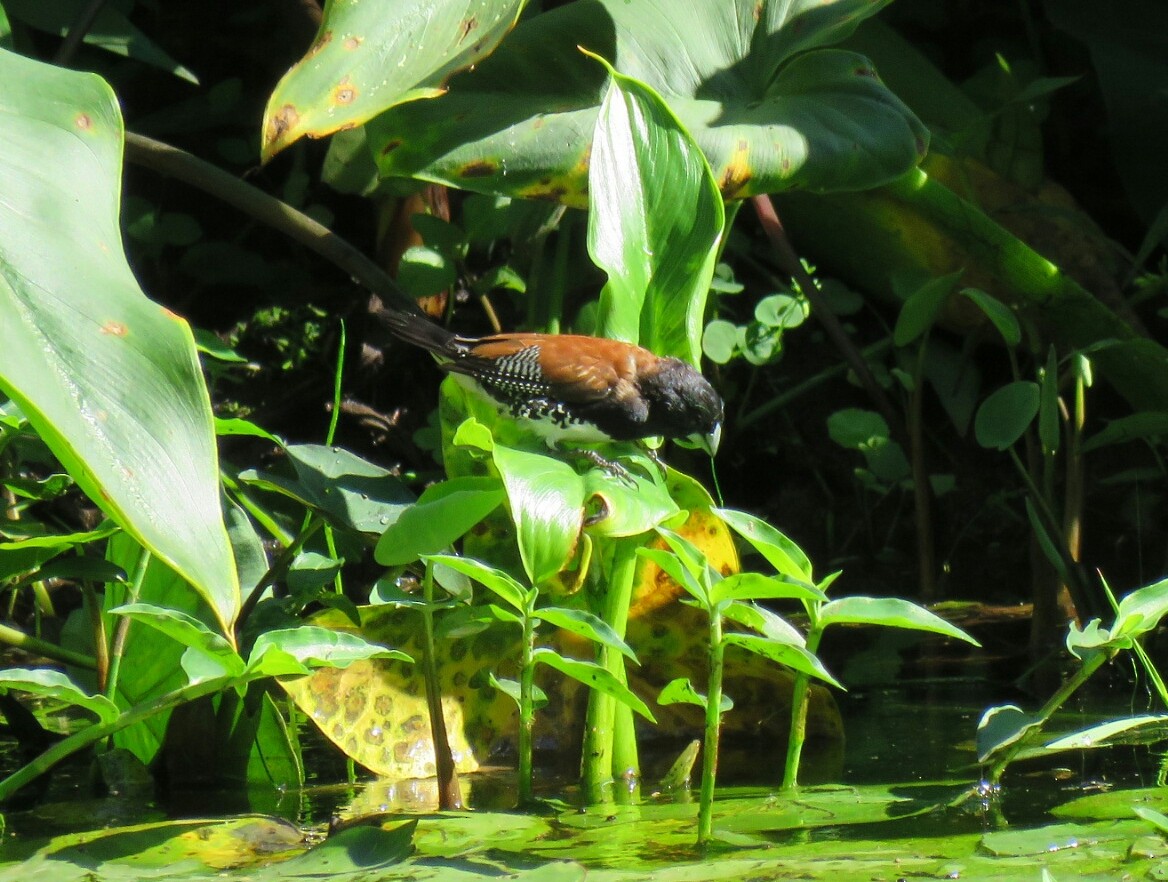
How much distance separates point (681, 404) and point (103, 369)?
4.99 ft

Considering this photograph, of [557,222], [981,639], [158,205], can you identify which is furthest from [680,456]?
[158,205]

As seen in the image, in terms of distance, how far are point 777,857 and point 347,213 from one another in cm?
355

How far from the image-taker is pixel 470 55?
2.31 meters

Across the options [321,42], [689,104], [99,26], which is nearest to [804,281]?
[689,104]

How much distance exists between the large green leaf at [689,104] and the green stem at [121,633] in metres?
0.89

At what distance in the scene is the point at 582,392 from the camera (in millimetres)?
2664

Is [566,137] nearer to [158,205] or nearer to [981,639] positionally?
[981,639]

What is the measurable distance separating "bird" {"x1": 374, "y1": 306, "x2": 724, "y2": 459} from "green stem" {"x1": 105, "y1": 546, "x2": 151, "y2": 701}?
2.74ft

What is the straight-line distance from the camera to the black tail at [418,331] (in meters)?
2.97

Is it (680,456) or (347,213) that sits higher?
(347,213)

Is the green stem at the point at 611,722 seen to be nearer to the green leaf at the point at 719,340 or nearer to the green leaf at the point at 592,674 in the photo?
the green leaf at the point at 592,674

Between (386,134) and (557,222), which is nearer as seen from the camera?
(386,134)

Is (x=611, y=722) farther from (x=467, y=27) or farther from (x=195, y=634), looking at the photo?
(x=467, y=27)

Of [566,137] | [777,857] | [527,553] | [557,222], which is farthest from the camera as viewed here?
[557,222]
